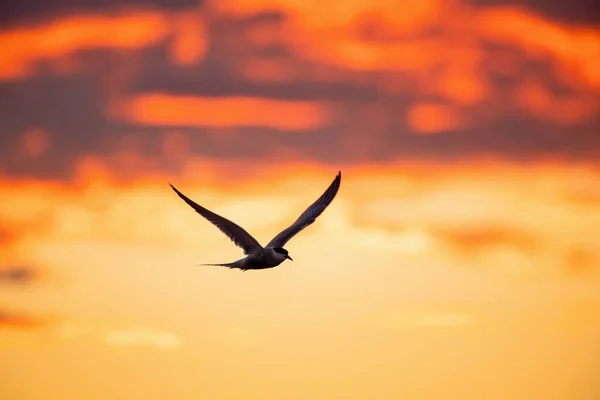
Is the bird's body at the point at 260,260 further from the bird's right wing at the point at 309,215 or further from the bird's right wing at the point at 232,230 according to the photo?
the bird's right wing at the point at 309,215

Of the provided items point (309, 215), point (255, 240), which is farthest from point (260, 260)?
point (309, 215)

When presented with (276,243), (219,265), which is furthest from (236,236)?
(276,243)

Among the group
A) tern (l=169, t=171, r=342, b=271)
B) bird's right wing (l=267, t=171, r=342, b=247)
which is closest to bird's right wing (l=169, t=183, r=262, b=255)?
tern (l=169, t=171, r=342, b=271)

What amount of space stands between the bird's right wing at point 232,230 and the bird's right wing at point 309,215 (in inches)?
174

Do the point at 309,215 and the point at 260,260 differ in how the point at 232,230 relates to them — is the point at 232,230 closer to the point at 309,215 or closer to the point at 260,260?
the point at 260,260

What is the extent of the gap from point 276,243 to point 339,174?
17.2ft

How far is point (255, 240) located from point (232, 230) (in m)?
1.30

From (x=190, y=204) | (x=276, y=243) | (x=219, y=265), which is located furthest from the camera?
(x=276, y=243)

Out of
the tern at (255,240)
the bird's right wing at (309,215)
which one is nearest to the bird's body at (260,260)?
the tern at (255,240)

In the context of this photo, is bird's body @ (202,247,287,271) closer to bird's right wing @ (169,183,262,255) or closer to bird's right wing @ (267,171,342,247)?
bird's right wing @ (169,183,262,255)

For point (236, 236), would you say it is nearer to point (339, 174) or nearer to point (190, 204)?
point (190, 204)

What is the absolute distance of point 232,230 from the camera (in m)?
55.5

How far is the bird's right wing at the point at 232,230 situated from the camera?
5297 cm

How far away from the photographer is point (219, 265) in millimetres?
55969
